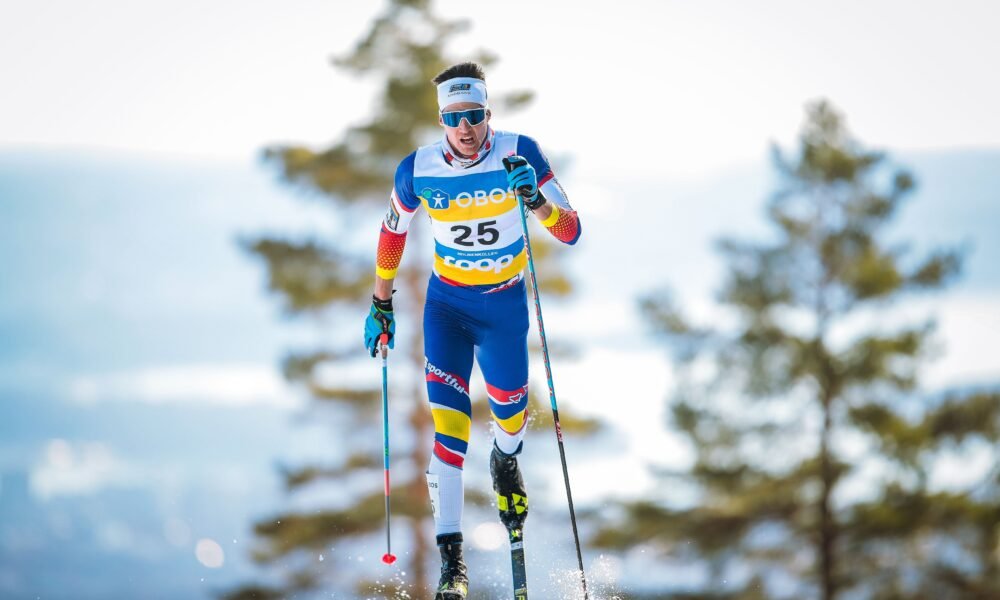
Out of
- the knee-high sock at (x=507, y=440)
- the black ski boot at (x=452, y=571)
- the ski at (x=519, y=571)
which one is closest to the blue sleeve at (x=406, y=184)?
the knee-high sock at (x=507, y=440)

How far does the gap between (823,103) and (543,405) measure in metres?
8.74

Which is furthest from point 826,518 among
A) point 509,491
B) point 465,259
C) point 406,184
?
point 406,184

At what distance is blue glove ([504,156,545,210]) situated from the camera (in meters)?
6.95

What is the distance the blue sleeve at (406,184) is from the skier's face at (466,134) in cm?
34

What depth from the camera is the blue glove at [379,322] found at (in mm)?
7727

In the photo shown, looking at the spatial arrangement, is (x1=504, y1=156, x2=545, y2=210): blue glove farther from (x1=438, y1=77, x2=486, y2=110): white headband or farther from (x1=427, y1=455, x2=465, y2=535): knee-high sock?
(x1=427, y1=455, x2=465, y2=535): knee-high sock

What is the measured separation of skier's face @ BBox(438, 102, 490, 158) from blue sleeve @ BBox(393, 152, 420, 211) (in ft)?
1.13

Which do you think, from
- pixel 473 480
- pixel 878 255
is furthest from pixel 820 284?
pixel 473 480

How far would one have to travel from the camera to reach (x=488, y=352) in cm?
753

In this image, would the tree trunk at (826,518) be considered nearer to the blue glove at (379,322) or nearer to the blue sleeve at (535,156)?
the blue glove at (379,322)

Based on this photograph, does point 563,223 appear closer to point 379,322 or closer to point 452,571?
point 379,322

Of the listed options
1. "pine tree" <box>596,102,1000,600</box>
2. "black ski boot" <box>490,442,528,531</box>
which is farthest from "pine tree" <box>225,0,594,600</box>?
"black ski boot" <box>490,442,528,531</box>

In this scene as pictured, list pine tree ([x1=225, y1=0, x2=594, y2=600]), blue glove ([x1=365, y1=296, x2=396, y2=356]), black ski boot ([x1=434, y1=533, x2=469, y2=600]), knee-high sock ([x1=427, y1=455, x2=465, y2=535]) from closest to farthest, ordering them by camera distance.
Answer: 1. black ski boot ([x1=434, y1=533, x2=469, y2=600])
2. knee-high sock ([x1=427, y1=455, x2=465, y2=535])
3. blue glove ([x1=365, y1=296, x2=396, y2=356])
4. pine tree ([x1=225, y1=0, x2=594, y2=600])

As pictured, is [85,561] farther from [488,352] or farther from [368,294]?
[488,352]
